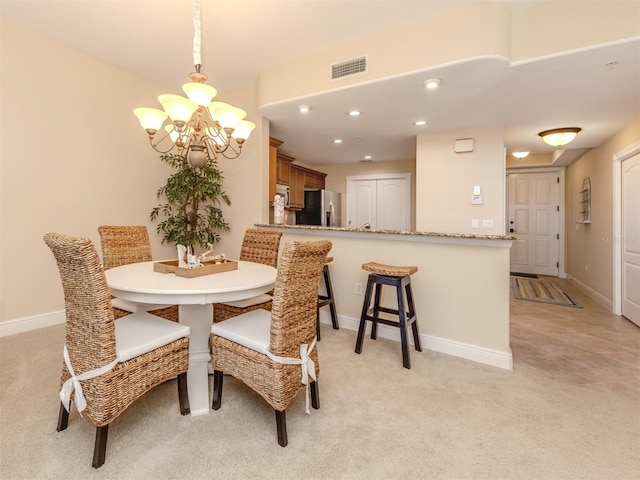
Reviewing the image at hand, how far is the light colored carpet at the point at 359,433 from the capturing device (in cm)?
141

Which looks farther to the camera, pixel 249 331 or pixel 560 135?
pixel 560 135

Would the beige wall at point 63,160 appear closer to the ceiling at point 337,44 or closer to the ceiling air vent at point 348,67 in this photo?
the ceiling at point 337,44

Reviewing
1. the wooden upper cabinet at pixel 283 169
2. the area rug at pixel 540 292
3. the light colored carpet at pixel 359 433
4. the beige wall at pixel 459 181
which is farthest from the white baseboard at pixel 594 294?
the wooden upper cabinet at pixel 283 169

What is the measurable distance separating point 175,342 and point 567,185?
286 inches

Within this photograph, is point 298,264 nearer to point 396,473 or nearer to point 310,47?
point 396,473

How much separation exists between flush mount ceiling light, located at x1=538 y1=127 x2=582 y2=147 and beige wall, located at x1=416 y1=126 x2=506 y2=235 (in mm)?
789

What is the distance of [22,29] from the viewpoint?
9.37ft

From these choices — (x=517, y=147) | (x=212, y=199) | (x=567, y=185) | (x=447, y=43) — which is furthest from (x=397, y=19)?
(x=567, y=185)

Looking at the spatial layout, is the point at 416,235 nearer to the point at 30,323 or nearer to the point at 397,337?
the point at 397,337

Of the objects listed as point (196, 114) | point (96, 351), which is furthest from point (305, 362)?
point (196, 114)

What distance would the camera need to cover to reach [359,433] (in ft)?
5.42

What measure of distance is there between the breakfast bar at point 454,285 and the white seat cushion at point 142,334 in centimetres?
191

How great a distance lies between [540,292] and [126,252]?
5.65 meters

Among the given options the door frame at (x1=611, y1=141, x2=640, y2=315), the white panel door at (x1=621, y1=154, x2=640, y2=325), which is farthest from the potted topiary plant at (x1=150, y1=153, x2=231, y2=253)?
the door frame at (x1=611, y1=141, x2=640, y2=315)
